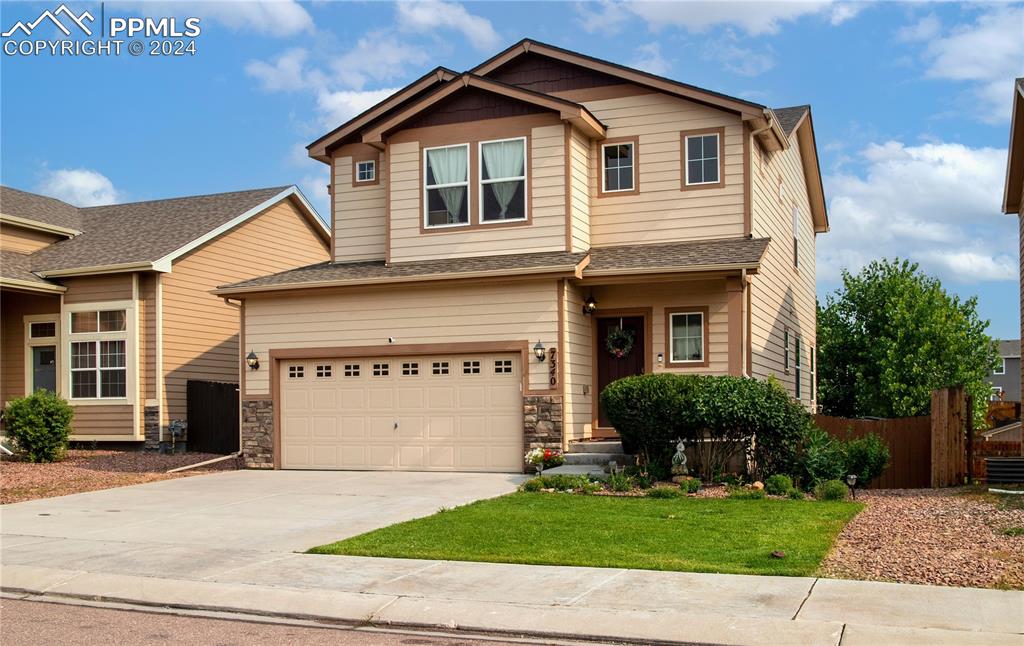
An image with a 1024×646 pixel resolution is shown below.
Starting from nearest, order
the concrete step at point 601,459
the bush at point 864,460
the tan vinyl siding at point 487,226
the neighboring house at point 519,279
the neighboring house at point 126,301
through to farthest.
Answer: the bush at point 864,460 → the concrete step at point 601,459 → the neighboring house at point 519,279 → the tan vinyl siding at point 487,226 → the neighboring house at point 126,301

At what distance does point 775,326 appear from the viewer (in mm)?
20750

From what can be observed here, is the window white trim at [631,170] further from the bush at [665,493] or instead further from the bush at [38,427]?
the bush at [38,427]

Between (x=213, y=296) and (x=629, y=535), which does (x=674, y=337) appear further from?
(x=213, y=296)

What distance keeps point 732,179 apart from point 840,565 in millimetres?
10256

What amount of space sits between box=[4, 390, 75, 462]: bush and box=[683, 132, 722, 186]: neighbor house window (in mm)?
13452

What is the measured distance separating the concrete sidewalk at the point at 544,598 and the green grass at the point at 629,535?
376mm

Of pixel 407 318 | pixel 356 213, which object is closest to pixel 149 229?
pixel 356 213

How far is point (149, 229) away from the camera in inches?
982

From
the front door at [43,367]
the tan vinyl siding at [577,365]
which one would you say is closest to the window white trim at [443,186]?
the tan vinyl siding at [577,365]

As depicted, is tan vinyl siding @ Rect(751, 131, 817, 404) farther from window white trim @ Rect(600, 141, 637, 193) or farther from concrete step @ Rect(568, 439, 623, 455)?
concrete step @ Rect(568, 439, 623, 455)

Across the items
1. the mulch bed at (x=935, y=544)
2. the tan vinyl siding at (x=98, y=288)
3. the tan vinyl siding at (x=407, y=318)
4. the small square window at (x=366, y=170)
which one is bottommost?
the mulch bed at (x=935, y=544)

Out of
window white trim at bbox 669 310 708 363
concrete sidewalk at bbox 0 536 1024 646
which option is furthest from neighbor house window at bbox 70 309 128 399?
→ concrete sidewalk at bbox 0 536 1024 646

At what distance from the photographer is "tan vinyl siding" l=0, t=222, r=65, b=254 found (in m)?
23.9

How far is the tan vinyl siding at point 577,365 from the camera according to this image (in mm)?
17109
